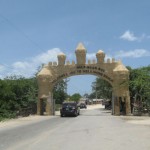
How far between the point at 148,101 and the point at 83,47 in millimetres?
11149

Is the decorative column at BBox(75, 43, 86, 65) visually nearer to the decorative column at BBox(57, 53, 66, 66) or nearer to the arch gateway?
the arch gateway

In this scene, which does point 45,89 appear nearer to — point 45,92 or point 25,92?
point 45,92

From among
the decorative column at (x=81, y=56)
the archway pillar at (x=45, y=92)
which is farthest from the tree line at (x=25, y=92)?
the decorative column at (x=81, y=56)

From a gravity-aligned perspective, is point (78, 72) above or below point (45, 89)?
above

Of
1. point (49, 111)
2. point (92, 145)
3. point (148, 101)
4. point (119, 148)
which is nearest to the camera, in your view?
point (119, 148)

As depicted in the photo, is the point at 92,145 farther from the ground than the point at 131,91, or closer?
closer

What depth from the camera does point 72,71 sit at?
51.8 metres

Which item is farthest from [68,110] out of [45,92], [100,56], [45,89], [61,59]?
[100,56]

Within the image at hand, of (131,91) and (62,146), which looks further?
(131,91)

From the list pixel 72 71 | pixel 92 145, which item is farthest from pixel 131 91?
pixel 92 145

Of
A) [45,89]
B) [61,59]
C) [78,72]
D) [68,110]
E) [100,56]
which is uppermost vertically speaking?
[100,56]

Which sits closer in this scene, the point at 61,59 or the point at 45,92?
the point at 45,92

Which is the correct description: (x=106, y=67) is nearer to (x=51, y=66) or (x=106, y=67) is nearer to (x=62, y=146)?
(x=51, y=66)

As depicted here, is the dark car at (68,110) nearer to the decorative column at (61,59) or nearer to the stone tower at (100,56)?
the decorative column at (61,59)
